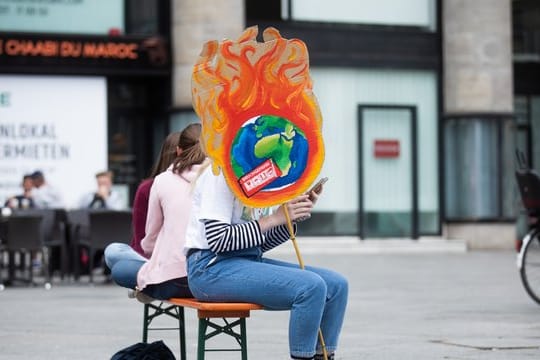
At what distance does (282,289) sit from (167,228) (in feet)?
4.45

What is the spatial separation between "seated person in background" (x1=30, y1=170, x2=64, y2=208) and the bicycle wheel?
30.9 feet

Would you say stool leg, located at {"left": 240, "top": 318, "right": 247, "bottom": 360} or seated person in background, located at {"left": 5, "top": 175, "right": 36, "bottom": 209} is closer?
stool leg, located at {"left": 240, "top": 318, "right": 247, "bottom": 360}

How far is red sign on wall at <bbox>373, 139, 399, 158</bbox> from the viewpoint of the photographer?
83.5 feet

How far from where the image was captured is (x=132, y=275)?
7.54 m

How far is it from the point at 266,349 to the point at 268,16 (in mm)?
16155

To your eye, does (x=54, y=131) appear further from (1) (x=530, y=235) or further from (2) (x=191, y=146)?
(2) (x=191, y=146)

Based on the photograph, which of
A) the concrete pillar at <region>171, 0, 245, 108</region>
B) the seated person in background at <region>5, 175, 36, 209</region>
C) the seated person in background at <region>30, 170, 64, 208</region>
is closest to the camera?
the seated person in background at <region>5, 175, 36, 209</region>

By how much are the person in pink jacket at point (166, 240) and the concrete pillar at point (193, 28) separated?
A: 16.4 m

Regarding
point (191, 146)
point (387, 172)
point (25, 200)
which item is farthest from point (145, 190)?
point (387, 172)

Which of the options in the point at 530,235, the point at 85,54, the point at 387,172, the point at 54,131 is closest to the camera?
the point at 530,235

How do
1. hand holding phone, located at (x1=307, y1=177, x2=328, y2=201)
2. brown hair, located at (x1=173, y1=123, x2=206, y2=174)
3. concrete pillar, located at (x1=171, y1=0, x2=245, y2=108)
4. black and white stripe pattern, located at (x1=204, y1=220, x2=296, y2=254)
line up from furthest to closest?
1. concrete pillar, located at (x1=171, y1=0, x2=245, y2=108)
2. brown hair, located at (x1=173, y1=123, x2=206, y2=174)
3. hand holding phone, located at (x1=307, y1=177, x2=328, y2=201)
4. black and white stripe pattern, located at (x1=204, y1=220, x2=296, y2=254)

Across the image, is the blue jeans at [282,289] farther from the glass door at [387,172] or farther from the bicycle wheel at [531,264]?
the glass door at [387,172]

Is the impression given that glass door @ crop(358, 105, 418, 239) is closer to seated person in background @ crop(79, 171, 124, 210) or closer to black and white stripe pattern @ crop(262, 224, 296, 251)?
seated person in background @ crop(79, 171, 124, 210)

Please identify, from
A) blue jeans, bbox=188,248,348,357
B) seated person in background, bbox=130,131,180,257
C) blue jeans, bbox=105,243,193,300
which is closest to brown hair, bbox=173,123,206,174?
seated person in background, bbox=130,131,180,257
